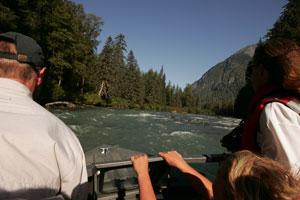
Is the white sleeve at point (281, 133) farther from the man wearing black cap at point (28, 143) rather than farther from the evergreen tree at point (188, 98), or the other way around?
the evergreen tree at point (188, 98)

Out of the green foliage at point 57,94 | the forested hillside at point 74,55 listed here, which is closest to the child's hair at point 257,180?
the forested hillside at point 74,55

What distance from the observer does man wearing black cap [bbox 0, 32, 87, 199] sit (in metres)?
0.76

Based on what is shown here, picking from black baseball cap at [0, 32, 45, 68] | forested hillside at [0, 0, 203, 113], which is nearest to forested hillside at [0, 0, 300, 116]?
forested hillside at [0, 0, 203, 113]

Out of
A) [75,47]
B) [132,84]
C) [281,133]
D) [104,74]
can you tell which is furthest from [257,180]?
[132,84]

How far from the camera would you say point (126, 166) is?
5.28ft

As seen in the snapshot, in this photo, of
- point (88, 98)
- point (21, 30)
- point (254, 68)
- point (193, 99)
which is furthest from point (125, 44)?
point (193, 99)

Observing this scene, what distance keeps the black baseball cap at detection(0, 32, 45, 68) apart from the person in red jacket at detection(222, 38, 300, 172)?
163 cm

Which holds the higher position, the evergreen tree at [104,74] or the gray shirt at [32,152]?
the evergreen tree at [104,74]

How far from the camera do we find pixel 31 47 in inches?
43.1

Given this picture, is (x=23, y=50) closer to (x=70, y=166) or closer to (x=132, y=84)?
(x=70, y=166)

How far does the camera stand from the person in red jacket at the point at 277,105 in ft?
3.47

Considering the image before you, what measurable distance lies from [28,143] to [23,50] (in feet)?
2.07

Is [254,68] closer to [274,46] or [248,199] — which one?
[274,46]

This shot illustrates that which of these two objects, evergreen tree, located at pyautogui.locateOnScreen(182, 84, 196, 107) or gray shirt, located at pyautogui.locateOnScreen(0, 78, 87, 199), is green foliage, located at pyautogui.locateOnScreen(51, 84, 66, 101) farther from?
evergreen tree, located at pyautogui.locateOnScreen(182, 84, 196, 107)
